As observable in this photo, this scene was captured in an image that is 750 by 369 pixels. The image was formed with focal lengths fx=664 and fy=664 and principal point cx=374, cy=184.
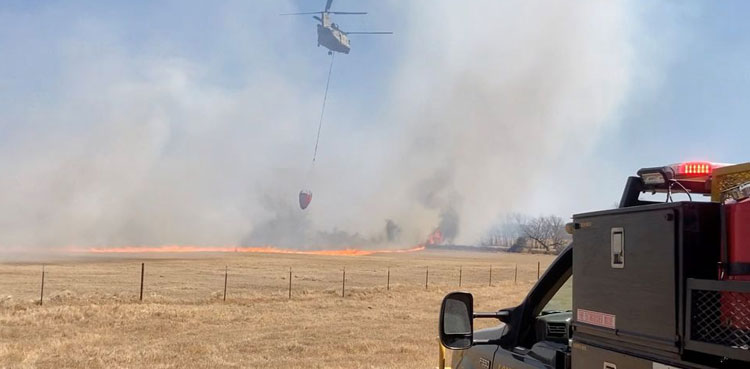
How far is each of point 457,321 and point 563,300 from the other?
0.64m

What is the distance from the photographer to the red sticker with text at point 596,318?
2.22m

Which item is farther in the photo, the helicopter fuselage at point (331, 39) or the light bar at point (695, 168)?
the helicopter fuselage at point (331, 39)

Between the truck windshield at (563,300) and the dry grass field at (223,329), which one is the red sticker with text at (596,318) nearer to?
the truck windshield at (563,300)

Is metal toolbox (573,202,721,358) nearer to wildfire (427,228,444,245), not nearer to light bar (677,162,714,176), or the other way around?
light bar (677,162,714,176)

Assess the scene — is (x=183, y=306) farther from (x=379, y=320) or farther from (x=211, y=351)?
(x=211, y=351)

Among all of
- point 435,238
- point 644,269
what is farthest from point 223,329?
point 435,238

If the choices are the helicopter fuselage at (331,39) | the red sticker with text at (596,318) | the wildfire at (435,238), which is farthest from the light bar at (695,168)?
the wildfire at (435,238)

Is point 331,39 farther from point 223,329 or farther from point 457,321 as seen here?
point 457,321

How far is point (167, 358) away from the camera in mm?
11938

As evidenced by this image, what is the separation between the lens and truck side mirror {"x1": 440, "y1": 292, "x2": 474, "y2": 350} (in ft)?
10.1

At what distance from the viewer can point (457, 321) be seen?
313cm

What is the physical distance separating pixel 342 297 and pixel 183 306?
590 cm

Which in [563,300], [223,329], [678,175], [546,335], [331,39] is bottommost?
[223,329]

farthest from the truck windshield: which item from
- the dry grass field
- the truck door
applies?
the dry grass field
